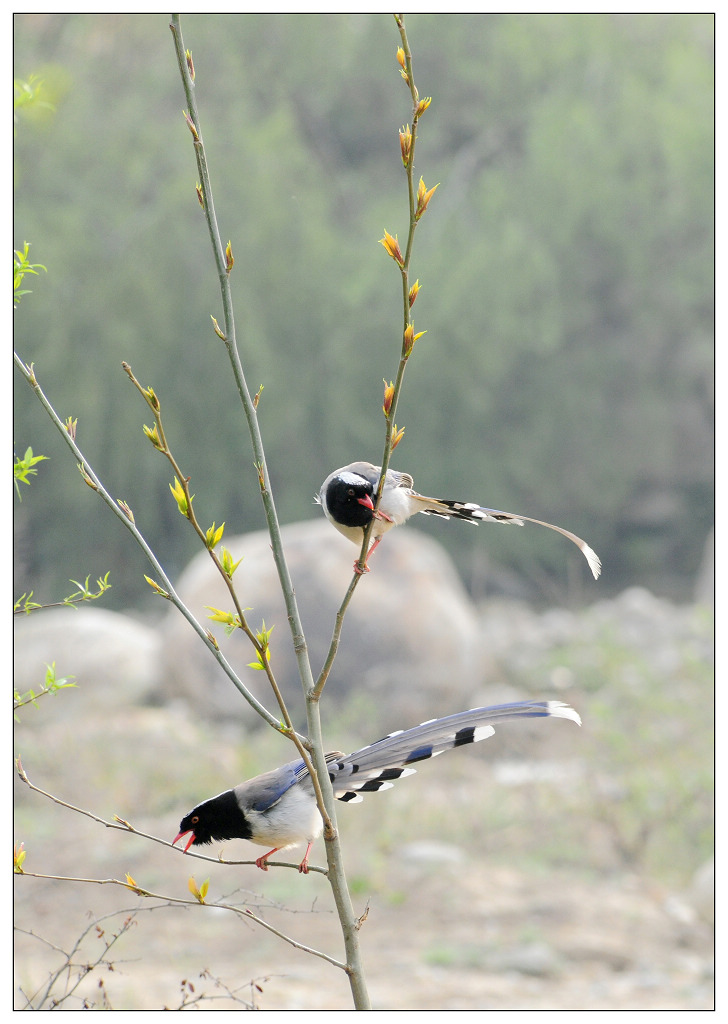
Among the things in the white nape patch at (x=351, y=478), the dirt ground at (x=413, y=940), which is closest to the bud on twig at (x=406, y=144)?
the white nape patch at (x=351, y=478)

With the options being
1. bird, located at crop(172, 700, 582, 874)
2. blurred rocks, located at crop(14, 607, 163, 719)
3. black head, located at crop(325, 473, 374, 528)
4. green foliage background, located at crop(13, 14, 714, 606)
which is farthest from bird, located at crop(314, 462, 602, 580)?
green foliage background, located at crop(13, 14, 714, 606)

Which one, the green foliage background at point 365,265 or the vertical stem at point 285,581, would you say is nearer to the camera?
the vertical stem at point 285,581

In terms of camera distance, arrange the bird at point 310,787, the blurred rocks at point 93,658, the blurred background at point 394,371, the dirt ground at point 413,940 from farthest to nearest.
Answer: the blurred rocks at point 93,658, the blurred background at point 394,371, the dirt ground at point 413,940, the bird at point 310,787

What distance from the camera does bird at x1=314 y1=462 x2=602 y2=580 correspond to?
795 millimetres

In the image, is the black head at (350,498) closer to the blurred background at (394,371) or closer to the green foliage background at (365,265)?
the blurred background at (394,371)

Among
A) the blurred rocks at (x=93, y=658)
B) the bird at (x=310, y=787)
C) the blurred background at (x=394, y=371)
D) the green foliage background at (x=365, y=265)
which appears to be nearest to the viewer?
the bird at (x=310, y=787)

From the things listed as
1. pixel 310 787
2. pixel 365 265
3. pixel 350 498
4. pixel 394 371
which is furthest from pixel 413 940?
pixel 365 265

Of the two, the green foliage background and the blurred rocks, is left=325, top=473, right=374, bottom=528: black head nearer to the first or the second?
the blurred rocks

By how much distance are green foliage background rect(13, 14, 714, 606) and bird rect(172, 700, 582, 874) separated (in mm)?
3967

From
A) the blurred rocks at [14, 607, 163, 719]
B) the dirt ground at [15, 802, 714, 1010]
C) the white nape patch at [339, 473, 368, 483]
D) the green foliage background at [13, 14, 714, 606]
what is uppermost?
the green foliage background at [13, 14, 714, 606]

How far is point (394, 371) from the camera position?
16.2ft

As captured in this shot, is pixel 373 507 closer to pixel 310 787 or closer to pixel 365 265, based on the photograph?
pixel 310 787

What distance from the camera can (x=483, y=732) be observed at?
0.75 metres

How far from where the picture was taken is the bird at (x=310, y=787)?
766 mm
